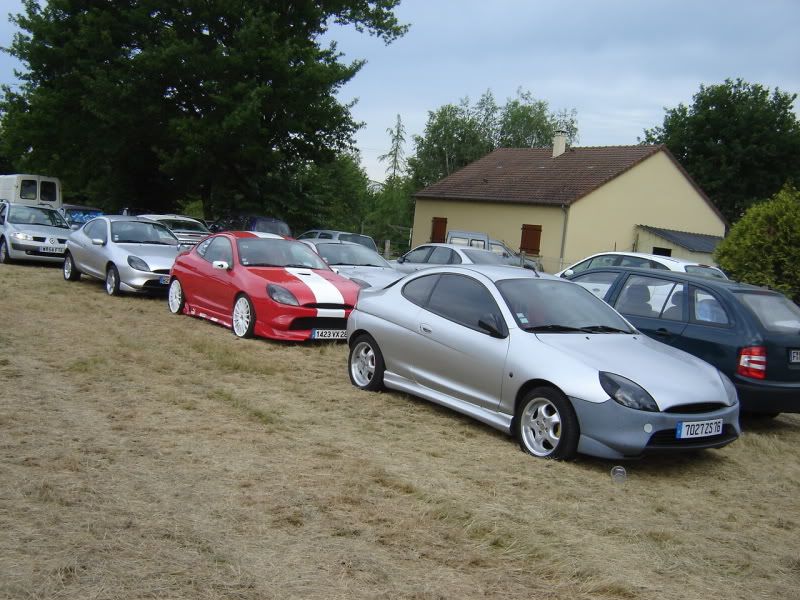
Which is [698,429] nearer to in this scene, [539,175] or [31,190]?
[31,190]

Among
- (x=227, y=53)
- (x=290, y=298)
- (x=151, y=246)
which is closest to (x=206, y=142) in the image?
(x=227, y=53)

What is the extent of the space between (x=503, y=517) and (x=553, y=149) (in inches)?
1531

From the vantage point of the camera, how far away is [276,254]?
1216cm

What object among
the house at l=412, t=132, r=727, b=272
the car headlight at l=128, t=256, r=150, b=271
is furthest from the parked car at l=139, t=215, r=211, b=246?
the house at l=412, t=132, r=727, b=272

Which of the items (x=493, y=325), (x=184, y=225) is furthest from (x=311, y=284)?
(x=184, y=225)

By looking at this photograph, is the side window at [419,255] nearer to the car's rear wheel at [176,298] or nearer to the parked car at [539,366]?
the car's rear wheel at [176,298]

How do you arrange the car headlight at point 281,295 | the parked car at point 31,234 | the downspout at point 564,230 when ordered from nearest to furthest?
the car headlight at point 281,295
the parked car at point 31,234
the downspout at point 564,230

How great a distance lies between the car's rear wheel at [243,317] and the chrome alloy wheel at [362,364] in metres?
2.92

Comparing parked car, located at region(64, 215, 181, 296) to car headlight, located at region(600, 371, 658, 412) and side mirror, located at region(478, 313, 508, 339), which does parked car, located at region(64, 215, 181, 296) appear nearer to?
side mirror, located at region(478, 313, 508, 339)

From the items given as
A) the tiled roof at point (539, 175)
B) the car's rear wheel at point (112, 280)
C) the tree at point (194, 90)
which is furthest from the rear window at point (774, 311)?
the tiled roof at point (539, 175)

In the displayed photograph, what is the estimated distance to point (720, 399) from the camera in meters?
6.37

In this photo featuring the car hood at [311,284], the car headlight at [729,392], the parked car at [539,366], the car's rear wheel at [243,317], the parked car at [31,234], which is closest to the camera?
the parked car at [539,366]

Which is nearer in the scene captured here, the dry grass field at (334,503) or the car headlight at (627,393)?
the dry grass field at (334,503)

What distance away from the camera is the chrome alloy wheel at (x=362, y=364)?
8359mm
